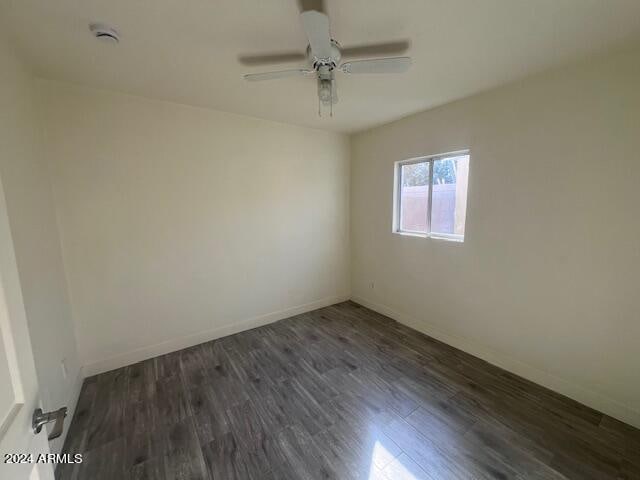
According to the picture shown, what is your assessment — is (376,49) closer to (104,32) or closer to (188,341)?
(104,32)

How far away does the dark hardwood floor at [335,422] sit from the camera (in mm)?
1506

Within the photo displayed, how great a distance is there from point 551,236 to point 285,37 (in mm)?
2400

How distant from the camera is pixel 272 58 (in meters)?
1.81

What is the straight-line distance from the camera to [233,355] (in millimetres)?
2643

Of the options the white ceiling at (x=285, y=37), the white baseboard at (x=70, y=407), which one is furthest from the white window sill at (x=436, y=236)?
the white baseboard at (x=70, y=407)

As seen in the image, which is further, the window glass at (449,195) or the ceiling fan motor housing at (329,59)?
the window glass at (449,195)

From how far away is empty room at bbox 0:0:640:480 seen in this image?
1.46m

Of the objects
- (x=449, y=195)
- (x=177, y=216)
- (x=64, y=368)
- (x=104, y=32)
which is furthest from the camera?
(x=449, y=195)

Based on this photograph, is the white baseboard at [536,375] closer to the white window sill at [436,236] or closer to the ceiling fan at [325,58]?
the white window sill at [436,236]

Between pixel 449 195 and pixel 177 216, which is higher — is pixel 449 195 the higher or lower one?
the higher one

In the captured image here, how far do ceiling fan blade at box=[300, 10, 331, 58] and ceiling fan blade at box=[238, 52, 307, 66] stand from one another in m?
0.38

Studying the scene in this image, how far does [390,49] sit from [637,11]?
49.9 inches

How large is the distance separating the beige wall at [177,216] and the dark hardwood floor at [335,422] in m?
0.51

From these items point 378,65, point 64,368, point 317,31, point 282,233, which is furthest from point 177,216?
point 378,65
